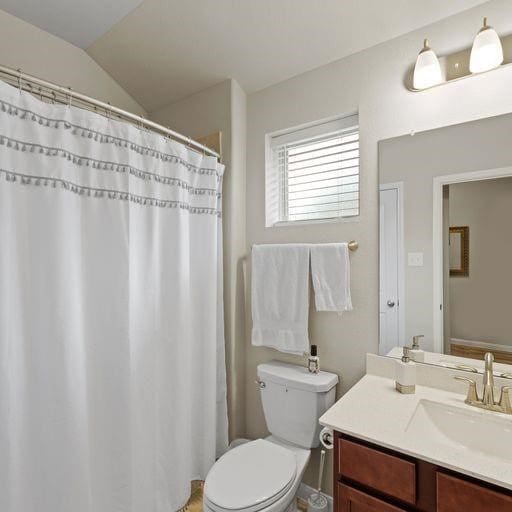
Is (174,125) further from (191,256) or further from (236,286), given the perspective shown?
(236,286)

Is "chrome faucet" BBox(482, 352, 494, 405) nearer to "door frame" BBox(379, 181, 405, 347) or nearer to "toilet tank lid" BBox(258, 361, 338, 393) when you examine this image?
"door frame" BBox(379, 181, 405, 347)

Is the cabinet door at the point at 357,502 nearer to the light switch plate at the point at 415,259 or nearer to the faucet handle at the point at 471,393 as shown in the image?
the faucet handle at the point at 471,393

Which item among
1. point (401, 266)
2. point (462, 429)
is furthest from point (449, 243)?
point (462, 429)

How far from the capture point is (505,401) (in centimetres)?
113

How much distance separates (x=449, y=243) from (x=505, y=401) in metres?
0.62

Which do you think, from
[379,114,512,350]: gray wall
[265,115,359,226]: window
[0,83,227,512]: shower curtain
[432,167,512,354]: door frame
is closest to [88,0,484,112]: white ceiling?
[265,115,359,226]: window

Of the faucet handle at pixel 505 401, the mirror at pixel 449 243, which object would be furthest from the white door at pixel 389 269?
the faucet handle at pixel 505 401

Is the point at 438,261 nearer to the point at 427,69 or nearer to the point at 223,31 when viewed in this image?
the point at 427,69

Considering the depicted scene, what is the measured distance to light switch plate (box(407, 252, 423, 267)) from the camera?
1438 mm

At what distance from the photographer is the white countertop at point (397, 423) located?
868 mm

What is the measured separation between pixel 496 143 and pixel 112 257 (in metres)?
1.64

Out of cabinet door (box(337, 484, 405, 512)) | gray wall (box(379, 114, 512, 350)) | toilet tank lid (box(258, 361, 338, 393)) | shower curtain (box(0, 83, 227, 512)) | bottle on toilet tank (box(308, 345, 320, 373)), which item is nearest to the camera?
cabinet door (box(337, 484, 405, 512))

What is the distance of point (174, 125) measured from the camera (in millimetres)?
2215

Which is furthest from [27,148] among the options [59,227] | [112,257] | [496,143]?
[496,143]
